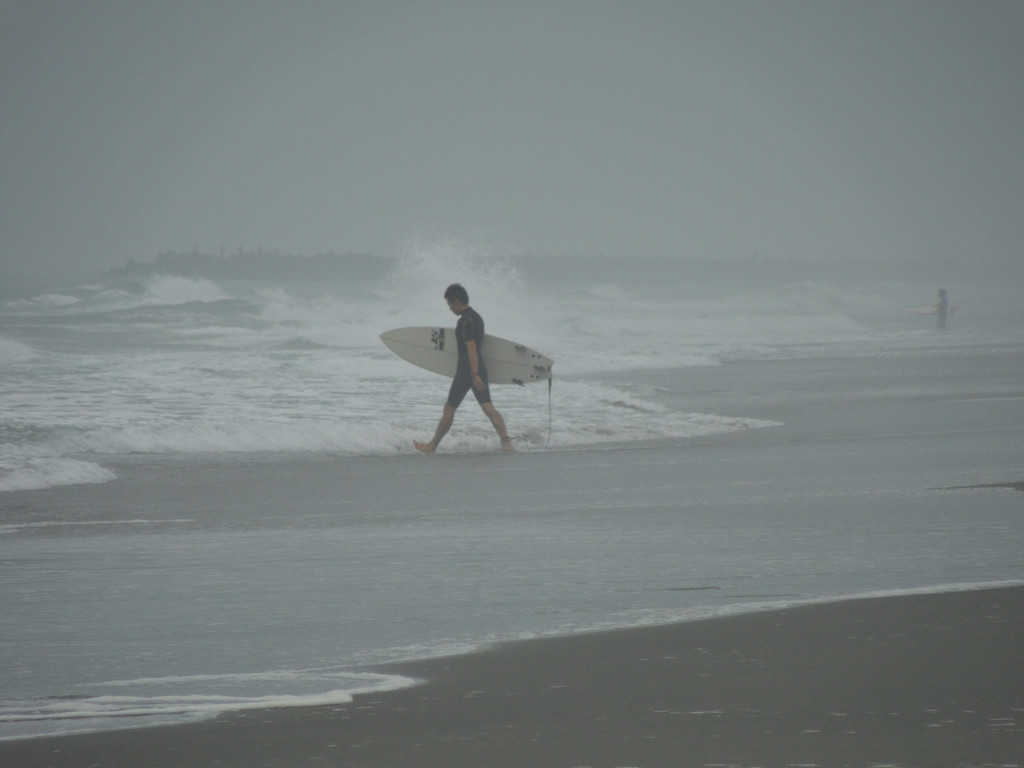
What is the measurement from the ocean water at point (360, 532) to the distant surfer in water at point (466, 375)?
0.99 feet

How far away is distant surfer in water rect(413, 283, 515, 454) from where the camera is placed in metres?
11.1

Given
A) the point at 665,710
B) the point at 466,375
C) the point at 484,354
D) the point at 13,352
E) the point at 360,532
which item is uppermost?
the point at 13,352

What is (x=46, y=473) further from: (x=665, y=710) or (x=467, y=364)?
(x=665, y=710)

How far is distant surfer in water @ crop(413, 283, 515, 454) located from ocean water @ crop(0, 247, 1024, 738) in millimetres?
302

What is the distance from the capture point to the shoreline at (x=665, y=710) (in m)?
3.00

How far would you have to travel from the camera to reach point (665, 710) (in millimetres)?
3350

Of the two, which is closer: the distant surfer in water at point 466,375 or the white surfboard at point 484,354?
the distant surfer in water at point 466,375

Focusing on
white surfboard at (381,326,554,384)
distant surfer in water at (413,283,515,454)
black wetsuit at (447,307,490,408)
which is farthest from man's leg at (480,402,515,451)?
white surfboard at (381,326,554,384)

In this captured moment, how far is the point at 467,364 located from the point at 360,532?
4.67 meters

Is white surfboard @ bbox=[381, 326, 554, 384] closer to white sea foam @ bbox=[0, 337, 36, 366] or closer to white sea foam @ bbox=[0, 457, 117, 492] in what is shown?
white sea foam @ bbox=[0, 457, 117, 492]

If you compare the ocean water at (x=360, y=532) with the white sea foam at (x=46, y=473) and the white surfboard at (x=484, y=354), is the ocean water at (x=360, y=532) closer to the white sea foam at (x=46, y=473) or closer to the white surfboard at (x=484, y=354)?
the white sea foam at (x=46, y=473)

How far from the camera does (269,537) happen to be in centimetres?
655

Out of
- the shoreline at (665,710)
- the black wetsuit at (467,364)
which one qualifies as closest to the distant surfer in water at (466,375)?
the black wetsuit at (467,364)

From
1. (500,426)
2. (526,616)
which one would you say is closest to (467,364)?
(500,426)
